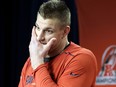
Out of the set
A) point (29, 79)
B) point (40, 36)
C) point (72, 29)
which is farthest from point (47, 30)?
point (72, 29)

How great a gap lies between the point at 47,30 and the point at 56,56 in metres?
0.15

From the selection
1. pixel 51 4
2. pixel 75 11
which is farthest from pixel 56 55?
pixel 75 11

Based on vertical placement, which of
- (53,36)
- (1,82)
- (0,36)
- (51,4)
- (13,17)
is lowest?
(1,82)

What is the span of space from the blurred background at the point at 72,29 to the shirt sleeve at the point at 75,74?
1.58 m

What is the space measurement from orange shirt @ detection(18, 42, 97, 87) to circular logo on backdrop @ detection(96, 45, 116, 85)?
1.51 metres

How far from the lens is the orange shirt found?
121cm

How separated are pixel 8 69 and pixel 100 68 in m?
0.89

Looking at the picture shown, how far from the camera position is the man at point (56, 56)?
1227 millimetres

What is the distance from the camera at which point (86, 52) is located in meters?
1.29

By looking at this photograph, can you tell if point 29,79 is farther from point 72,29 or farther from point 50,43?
point 72,29

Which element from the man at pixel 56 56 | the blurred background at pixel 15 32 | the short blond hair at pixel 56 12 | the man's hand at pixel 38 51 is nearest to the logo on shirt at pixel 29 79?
the man at pixel 56 56

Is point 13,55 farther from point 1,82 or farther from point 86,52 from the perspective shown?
point 86,52

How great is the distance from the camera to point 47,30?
1279 mm

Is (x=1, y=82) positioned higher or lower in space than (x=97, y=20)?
lower
